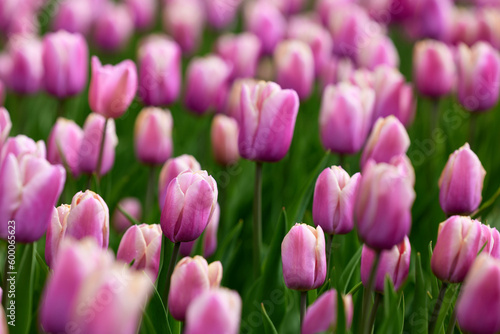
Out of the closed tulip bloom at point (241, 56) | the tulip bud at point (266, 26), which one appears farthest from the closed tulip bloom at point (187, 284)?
the tulip bud at point (266, 26)

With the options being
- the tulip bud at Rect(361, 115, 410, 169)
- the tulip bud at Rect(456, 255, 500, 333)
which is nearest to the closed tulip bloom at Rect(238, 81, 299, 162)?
the tulip bud at Rect(361, 115, 410, 169)

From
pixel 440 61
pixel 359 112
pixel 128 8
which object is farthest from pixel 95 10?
pixel 359 112

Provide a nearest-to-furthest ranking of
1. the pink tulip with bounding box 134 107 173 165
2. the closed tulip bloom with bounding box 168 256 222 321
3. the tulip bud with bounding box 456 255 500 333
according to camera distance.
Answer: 1. the tulip bud with bounding box 456 255 500 333
2. the closed tulip bloom with bounding box 168 256 222 321
3. the pink tulip with bounding box 134 107 173 165

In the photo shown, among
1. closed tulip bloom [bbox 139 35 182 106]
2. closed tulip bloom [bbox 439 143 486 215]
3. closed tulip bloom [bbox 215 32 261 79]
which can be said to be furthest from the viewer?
closed tulip bloom [bbox 215 32 261 79]

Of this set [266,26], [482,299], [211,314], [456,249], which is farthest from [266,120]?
[266,26]

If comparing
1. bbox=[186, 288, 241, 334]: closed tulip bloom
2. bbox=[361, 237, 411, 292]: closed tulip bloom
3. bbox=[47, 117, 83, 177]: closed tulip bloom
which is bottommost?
bbox=[47, 117, 83, 177]: closed tulip bloom

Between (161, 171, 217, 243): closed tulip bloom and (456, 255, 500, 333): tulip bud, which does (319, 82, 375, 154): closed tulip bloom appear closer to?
(161, 171, 217, 243): closed tulip bloom

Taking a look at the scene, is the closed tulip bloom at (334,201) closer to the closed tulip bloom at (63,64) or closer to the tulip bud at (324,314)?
the tulip bud at (324,314)
